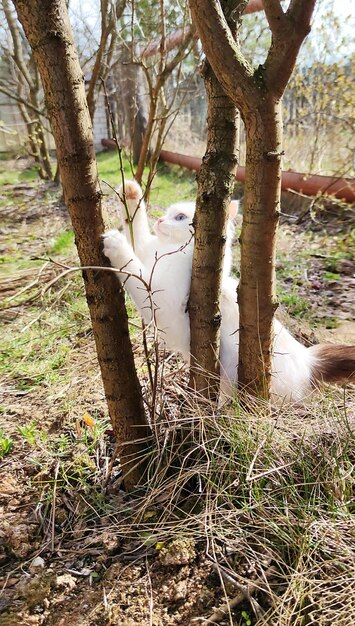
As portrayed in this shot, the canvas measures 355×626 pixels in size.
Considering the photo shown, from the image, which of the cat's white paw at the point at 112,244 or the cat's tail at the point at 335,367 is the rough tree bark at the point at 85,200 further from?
the cat's tail at the point at 335,367

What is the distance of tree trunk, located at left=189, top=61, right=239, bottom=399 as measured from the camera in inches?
47.9

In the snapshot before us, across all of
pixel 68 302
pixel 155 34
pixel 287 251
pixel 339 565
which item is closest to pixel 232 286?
pixel 339 565

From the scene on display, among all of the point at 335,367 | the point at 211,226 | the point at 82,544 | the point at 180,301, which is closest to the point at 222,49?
the point at 211,226

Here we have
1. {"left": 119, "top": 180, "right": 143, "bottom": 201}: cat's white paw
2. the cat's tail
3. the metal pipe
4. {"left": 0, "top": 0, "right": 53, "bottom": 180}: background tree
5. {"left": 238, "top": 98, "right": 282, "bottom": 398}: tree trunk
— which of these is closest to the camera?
{"left": 238, "top": 98, "right": 282, "bottom": 398}: tree trunk

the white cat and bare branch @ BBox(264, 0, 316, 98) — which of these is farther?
the white cat

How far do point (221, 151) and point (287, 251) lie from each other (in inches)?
109

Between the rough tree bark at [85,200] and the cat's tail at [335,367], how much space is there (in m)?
0.67

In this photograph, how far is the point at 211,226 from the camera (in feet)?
4.21

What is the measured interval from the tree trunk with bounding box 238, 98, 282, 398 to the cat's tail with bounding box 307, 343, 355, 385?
0.29 metres

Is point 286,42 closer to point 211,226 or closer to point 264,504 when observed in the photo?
point 211,226

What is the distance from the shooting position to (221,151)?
1.24 m

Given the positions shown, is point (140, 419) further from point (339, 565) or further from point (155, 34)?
point (155, 34)

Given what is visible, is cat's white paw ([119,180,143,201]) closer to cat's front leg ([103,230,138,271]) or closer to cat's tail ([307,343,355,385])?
cat's front leg ([103,230,138,271])

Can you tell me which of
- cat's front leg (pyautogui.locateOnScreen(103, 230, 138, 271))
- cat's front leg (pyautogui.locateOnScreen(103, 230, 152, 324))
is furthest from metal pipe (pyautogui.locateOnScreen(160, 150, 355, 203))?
cat's front leg (pyautogui.locateOnScreen(103, 230, 138, 271))
